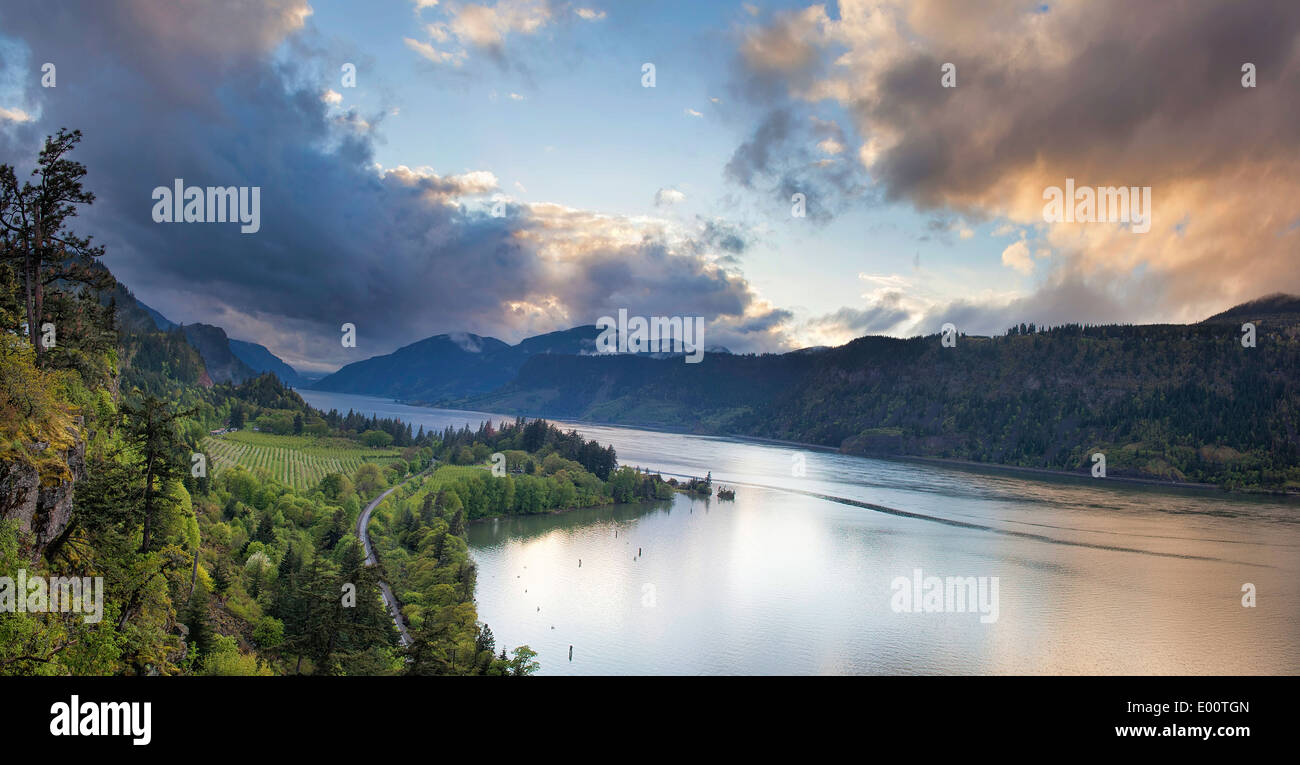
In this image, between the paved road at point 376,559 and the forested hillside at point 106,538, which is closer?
the forested hillside at point 106,538

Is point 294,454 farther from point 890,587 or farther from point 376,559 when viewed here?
point 890,587

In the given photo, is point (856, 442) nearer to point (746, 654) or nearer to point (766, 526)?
point (766, 526)

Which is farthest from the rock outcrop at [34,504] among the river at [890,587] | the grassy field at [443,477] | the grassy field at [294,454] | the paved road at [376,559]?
the grassy field at [443,477]

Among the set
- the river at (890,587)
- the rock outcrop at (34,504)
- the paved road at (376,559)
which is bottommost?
the river at (890,587)

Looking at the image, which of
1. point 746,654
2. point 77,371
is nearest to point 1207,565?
point 746,654

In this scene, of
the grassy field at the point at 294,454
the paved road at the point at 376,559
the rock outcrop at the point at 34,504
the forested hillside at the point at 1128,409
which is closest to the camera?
the rock outcrop at the point at 34,504

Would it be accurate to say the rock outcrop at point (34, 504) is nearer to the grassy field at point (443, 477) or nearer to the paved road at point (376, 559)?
the paved road at point (376, 559)
